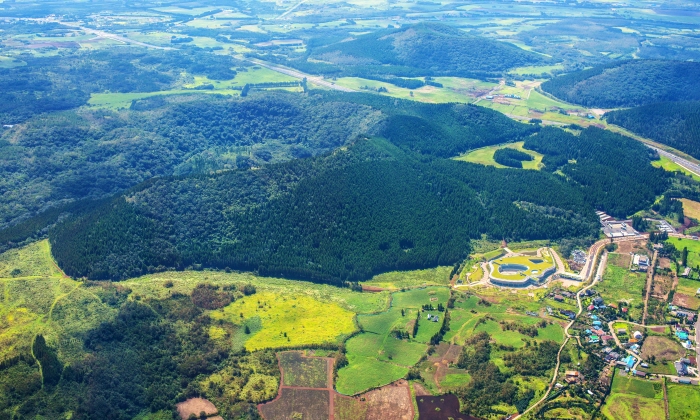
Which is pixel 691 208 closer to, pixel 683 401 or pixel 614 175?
pixel 614 175

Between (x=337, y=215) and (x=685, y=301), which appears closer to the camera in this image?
(x=685, y=301)

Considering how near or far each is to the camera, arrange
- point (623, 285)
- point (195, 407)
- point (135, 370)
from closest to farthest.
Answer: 1. point (195, 407)
2. point (135, 370)
3. point (623, 285)

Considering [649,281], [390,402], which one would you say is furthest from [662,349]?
[390,402]

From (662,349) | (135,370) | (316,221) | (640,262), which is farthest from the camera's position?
(316,221)

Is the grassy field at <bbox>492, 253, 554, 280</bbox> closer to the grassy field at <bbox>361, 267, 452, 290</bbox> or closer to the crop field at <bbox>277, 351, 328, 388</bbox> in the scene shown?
the grassy field at <bbox>361, 267, 452, 290</bbox>

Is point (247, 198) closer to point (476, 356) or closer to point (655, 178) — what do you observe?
point (476, 356)

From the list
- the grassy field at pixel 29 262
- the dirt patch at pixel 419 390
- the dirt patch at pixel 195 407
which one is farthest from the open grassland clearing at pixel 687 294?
the grassy field at pixel 29 262

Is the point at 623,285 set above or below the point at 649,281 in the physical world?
below
